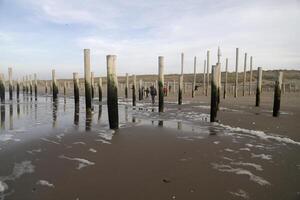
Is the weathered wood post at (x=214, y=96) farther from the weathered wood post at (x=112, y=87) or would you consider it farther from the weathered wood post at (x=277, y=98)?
the weathered wood post at (x=112, y=87)

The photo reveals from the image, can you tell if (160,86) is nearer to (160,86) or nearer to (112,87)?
(160,86)

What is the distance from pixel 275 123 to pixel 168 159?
615 centimetres

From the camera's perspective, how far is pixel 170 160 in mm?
5926

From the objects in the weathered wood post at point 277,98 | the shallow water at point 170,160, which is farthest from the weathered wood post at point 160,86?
the shallow water at point 170,160

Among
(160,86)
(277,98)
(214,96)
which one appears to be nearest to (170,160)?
(214,96)

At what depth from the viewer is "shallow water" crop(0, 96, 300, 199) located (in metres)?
4.46

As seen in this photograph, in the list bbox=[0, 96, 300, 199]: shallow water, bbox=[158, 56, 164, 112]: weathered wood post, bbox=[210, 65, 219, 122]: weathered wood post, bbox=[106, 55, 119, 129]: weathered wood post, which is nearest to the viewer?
bbox=[0, 96, 300, 199]: shallow water

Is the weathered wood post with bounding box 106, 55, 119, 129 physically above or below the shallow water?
above

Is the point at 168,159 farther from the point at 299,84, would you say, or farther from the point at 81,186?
the point at 299,84

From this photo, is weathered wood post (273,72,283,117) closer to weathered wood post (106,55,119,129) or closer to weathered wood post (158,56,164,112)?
weathered wood post (158,56,164,112)

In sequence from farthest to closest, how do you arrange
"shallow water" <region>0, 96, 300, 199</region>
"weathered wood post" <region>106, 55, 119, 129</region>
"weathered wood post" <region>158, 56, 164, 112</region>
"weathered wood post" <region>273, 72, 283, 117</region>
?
1. "weathered wood post" <region>158, 56, 164, 112</region>
2. "weathered wood post" <region>273, 72, 283, 117</region>
3. "weathered wood post" <region>106, 55, 119, 129</region>
4. "shallow water" <region>0, 96, 300, 199</region>

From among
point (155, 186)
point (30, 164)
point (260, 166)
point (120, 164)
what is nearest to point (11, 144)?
point (30, 164)

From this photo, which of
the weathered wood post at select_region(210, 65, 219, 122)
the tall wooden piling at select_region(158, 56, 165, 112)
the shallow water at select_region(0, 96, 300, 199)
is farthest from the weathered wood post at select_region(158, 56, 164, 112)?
the shallow water at select_region(0, 96, 300, 199)

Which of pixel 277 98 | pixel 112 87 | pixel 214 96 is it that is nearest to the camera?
pixel 112 87
